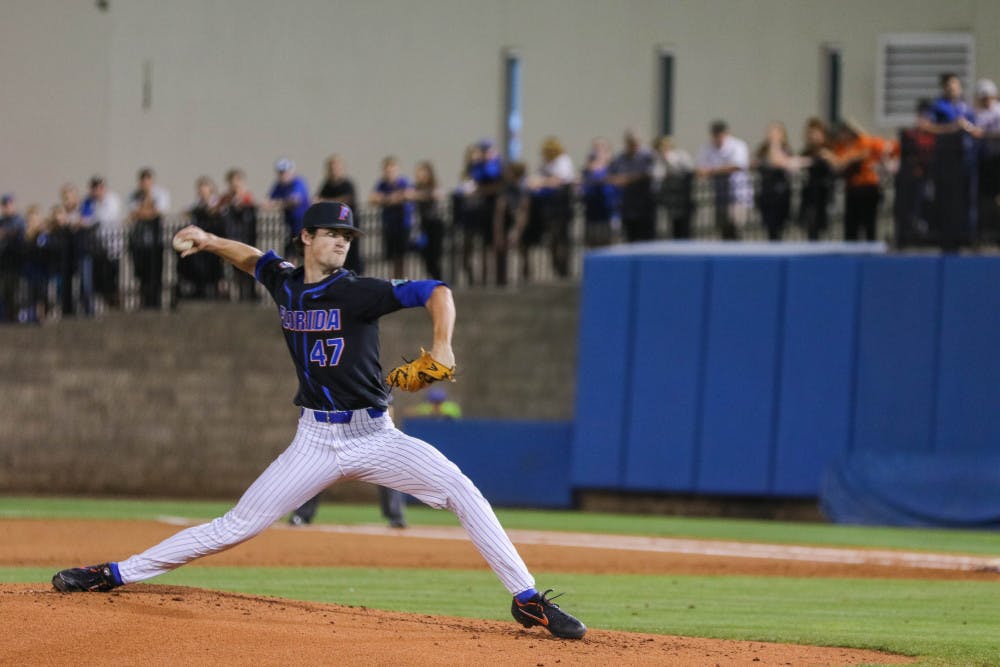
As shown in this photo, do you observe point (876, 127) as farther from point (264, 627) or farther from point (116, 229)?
point (264, 627)

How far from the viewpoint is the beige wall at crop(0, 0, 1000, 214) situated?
2525 cm

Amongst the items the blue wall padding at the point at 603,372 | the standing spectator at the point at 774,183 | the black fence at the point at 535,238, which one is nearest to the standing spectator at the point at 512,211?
the black fence at the point at 535,238

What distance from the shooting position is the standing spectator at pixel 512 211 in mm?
21562

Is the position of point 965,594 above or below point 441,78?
below

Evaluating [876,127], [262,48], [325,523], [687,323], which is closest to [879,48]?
[876,127]

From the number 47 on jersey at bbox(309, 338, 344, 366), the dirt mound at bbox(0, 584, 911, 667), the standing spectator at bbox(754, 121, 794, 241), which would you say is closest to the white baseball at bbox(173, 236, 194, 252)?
the number 47 on jersey at bbox(309, 338, 344, 366)

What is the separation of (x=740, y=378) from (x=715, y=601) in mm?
9072

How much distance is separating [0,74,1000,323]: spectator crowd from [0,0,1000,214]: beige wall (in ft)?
6.01

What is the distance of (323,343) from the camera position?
7996 millimetres

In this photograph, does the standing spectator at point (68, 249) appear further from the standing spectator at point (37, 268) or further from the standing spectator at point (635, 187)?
the standing spectator at point (635, 187)

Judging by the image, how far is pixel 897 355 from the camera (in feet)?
61.9

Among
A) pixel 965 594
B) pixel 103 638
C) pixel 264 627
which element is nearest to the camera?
pixel 103 638

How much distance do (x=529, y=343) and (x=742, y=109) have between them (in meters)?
5.75

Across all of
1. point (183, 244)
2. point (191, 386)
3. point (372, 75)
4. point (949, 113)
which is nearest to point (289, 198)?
point (191, 386)
